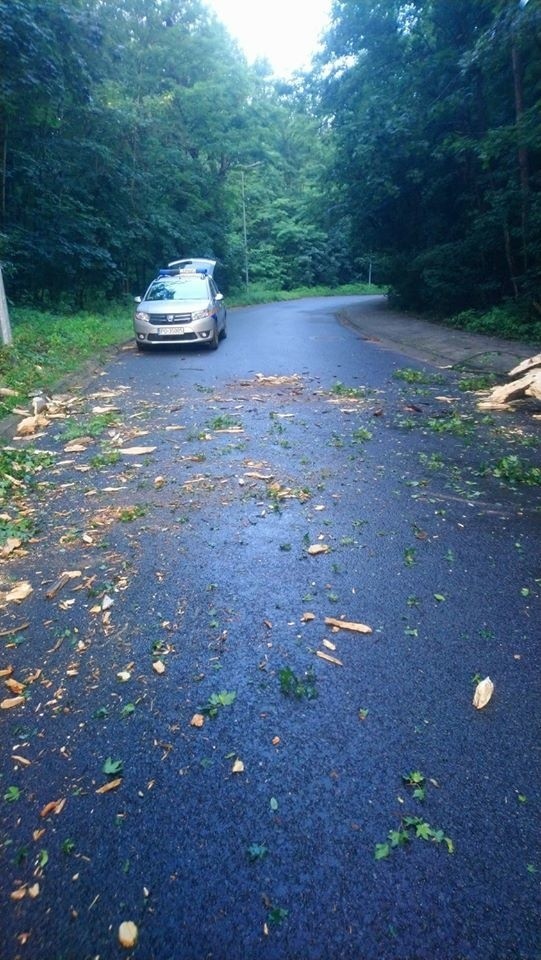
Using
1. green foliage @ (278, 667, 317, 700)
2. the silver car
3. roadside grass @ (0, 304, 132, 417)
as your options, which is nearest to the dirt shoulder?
the silver car

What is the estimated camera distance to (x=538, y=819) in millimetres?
2152

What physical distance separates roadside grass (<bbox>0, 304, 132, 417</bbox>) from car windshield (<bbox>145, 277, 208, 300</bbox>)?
183 centimetres

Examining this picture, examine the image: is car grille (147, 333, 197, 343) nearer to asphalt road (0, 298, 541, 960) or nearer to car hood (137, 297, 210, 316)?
car hood (137, 297, 210, 316)

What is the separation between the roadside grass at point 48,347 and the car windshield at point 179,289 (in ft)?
6.02

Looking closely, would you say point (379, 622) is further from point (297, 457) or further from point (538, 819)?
point (297, 457)

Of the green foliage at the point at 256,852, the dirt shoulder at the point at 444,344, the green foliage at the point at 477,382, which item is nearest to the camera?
the green foliage at the point at 256,852

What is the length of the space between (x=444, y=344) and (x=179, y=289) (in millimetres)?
7021

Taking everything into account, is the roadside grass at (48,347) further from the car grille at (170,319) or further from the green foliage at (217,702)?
the green foliage at (217,702)

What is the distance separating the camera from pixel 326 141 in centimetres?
2553

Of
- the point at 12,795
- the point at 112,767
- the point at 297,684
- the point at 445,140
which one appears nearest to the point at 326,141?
the point at 445,140

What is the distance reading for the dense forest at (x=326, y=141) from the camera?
47.2 ft

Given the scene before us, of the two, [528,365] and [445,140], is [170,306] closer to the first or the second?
[528,365]

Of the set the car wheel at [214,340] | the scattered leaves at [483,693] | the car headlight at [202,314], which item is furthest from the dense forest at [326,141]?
the scattered leaves at [483,693]

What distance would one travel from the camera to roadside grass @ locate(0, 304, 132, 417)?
953 cm
